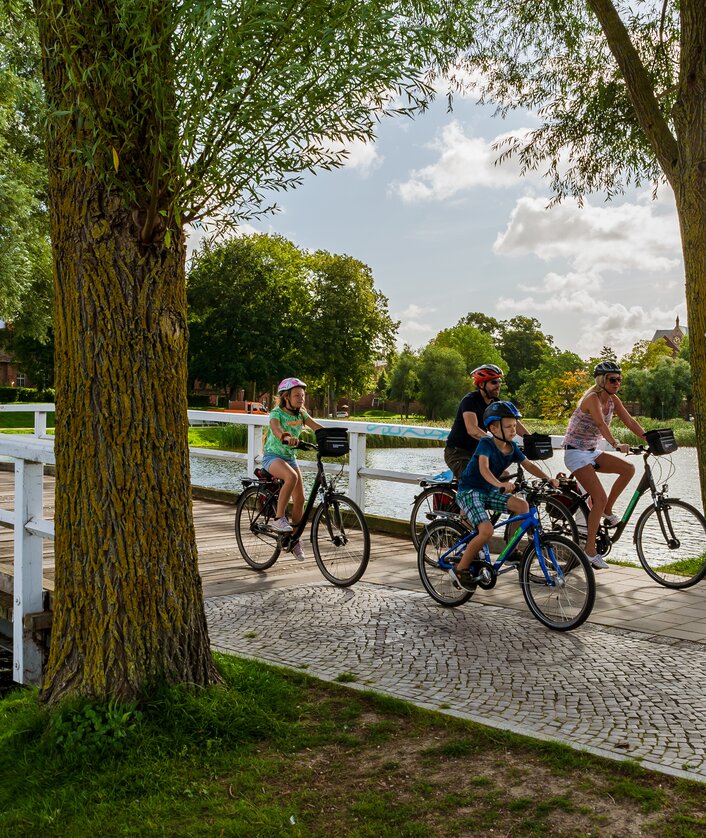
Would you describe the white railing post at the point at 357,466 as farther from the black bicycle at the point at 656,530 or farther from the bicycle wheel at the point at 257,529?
the black bicycle at the point at 656,530

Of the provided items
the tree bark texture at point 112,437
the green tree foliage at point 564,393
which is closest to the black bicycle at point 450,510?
the tree bark texture at point 112,437

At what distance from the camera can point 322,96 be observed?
4.66m

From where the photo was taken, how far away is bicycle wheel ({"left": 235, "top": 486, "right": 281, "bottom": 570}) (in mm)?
8594

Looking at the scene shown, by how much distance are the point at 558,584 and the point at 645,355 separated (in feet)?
A: 228

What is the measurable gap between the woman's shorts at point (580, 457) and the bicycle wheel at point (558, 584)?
188cm

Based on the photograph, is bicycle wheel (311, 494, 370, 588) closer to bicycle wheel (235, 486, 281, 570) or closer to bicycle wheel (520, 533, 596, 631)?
bicycle wheel (235, 486, 281, 570)

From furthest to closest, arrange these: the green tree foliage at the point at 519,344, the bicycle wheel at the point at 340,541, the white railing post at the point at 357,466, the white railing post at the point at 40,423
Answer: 1. the green tree foliage at the point at 519,344
2. the white railing post at the point at 40,423
3. the white railing post at the point at 357,466
4. the bicycle wheel at the point at 340,541

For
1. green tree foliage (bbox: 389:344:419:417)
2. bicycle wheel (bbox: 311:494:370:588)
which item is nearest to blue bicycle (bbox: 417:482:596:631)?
bicycle wheel (bbox: 311:494:370:588)

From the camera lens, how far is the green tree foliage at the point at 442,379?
252ft

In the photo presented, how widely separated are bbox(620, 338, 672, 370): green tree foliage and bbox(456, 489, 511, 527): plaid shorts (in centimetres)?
6552

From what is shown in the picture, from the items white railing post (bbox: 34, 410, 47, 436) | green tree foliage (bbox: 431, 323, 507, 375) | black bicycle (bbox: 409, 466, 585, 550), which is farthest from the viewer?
green tree foliage (bbox: 431, 323, 507, 375)

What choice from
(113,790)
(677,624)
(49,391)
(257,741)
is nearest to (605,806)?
(257,741)

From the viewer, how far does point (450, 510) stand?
27.3ft

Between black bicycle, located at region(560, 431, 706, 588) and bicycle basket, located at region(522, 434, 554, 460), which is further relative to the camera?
black bicycle, located at region(560, 431, 706, 588)
